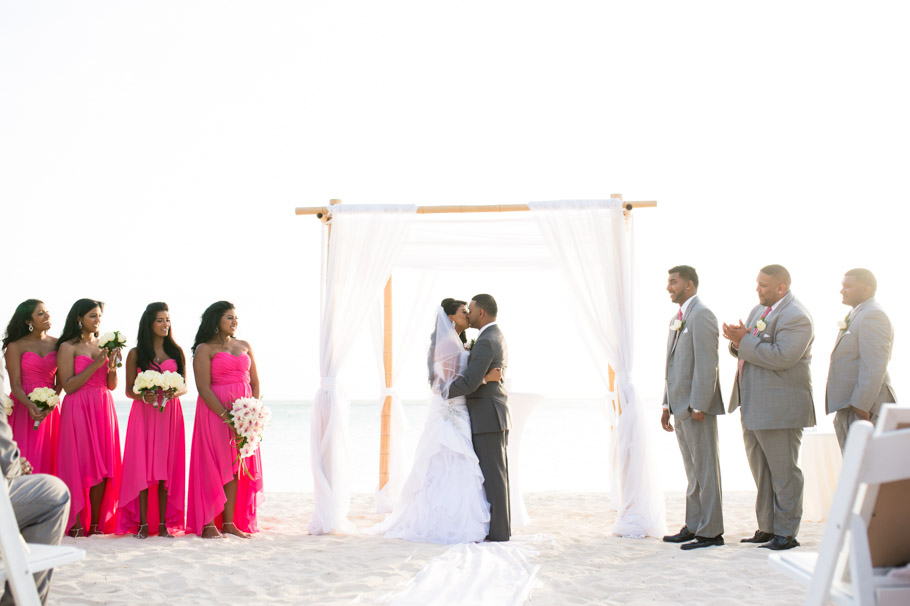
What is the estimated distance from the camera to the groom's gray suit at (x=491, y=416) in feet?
17.2

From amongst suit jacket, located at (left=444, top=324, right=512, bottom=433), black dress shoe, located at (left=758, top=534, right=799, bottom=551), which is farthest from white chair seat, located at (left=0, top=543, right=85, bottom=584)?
black dress shoe, located at (left=758, top=534, right=799, bottom=551)

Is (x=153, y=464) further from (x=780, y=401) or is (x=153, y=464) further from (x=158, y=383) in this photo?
(x=780, y=401)

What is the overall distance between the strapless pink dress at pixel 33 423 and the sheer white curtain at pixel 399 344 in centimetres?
267

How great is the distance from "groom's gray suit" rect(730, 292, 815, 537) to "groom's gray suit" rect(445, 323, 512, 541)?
1.70 m

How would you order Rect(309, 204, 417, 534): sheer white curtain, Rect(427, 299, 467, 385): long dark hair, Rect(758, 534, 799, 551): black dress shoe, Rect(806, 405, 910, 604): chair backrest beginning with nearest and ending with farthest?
1. Rect(806, 405, 910, 604): chair backrest
2. Rect(758, 534, 799, 551): black dress shoe
3. Rect(427, 299, 467, 385): long dark hair
4. Rect(309, 204, 417, 534): sheer white curtain

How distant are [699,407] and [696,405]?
0.02 m

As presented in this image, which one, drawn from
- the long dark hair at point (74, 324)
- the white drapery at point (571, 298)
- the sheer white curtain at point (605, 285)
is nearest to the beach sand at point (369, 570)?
the white drapery at point (571, 298)

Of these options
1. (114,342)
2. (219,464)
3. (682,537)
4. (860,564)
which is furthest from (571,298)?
(860,564)

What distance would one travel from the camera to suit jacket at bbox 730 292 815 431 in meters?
4.70

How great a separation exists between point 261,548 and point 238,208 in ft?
26.8

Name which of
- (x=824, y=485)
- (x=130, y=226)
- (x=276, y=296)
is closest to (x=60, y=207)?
(x=130, y=226)

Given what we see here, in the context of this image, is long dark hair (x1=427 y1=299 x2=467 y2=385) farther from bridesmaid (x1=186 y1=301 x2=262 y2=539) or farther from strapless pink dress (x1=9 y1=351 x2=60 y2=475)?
strapless pink dress (x1=9 y1=351 x2=60 y2=475)

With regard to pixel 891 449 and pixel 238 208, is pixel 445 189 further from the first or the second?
pixel 891 449

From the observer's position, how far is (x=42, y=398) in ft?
17.4
